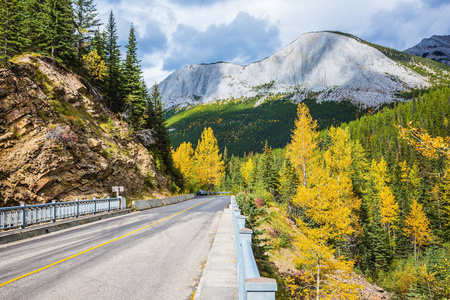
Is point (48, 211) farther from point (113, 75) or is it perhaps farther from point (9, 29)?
point (113, 75)

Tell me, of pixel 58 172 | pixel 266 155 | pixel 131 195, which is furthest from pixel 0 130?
pixel 266 155

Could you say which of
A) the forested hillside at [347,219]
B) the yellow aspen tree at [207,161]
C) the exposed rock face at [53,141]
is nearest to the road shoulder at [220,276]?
the forested hillside at [347,219]

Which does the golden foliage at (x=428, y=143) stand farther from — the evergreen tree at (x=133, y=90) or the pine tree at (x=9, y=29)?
the evergreen tree at (x=133, y=90)

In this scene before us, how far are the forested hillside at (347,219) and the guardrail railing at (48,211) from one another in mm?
10274

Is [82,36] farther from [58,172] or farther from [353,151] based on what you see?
[353,151]

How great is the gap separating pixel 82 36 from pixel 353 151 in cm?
4800

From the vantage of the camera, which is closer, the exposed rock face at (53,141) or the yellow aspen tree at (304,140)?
the exposed rock face at (53,141)

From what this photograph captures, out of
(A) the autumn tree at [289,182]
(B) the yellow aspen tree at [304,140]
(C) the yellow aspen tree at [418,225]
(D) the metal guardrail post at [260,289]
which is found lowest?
(C) the yellow aspen tree at [418,225]

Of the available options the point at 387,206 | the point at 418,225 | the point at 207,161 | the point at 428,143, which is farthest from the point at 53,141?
the point at 418,225

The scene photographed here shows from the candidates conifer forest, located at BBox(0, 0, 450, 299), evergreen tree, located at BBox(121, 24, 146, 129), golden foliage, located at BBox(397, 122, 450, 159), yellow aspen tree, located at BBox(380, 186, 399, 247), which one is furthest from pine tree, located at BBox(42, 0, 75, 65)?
yellow aspen tree, located at BBox(380, 186, 399, 247)

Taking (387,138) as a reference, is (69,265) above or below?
below

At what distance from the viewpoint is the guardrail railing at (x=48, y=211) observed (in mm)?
10938

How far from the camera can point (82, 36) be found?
3073 centimetres

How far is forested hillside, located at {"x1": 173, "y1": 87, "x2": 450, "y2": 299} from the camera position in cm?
1432
